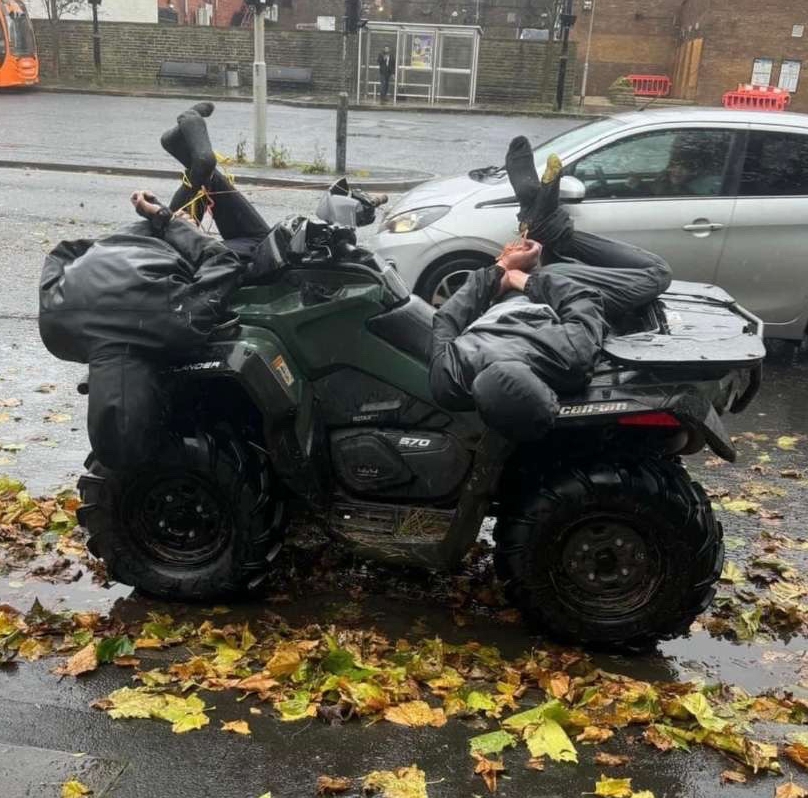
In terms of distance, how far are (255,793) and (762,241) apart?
225 inches

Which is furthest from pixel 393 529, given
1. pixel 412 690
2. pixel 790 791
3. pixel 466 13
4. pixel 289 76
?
pixel 466 13

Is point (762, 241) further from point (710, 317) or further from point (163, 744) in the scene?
point (163, 744)

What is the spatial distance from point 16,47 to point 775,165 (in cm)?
3026

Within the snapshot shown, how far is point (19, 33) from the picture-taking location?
3130 centimetres

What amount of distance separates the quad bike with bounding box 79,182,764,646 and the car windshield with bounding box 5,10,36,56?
1237 inches

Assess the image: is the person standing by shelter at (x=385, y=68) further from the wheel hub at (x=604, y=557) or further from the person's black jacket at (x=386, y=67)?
the wheel hub at (x=604, y=557)

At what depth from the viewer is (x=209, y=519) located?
3.73m

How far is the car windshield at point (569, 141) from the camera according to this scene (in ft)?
24.2

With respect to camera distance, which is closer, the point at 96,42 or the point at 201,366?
the point at 201,366

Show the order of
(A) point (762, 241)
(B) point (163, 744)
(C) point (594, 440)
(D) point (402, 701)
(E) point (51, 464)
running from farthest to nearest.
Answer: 1. (A) point (762, 241)
2. (E) point (51, 464)
3. (C) point (594, 440)
4. (D) point (402, 701)
5. (B) point (163, 744)

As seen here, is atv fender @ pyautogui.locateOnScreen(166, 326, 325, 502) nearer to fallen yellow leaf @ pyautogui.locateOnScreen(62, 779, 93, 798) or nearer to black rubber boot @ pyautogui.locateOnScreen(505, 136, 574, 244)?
black rubber boot @ pyautogui.locateOnScreen(505, 136, 574, 244)

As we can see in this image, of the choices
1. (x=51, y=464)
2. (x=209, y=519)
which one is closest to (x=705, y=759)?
(x=209, y=519)

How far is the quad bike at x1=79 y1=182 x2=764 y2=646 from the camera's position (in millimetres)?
3381

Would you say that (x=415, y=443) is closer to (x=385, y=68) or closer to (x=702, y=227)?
(x=702, y=227)
